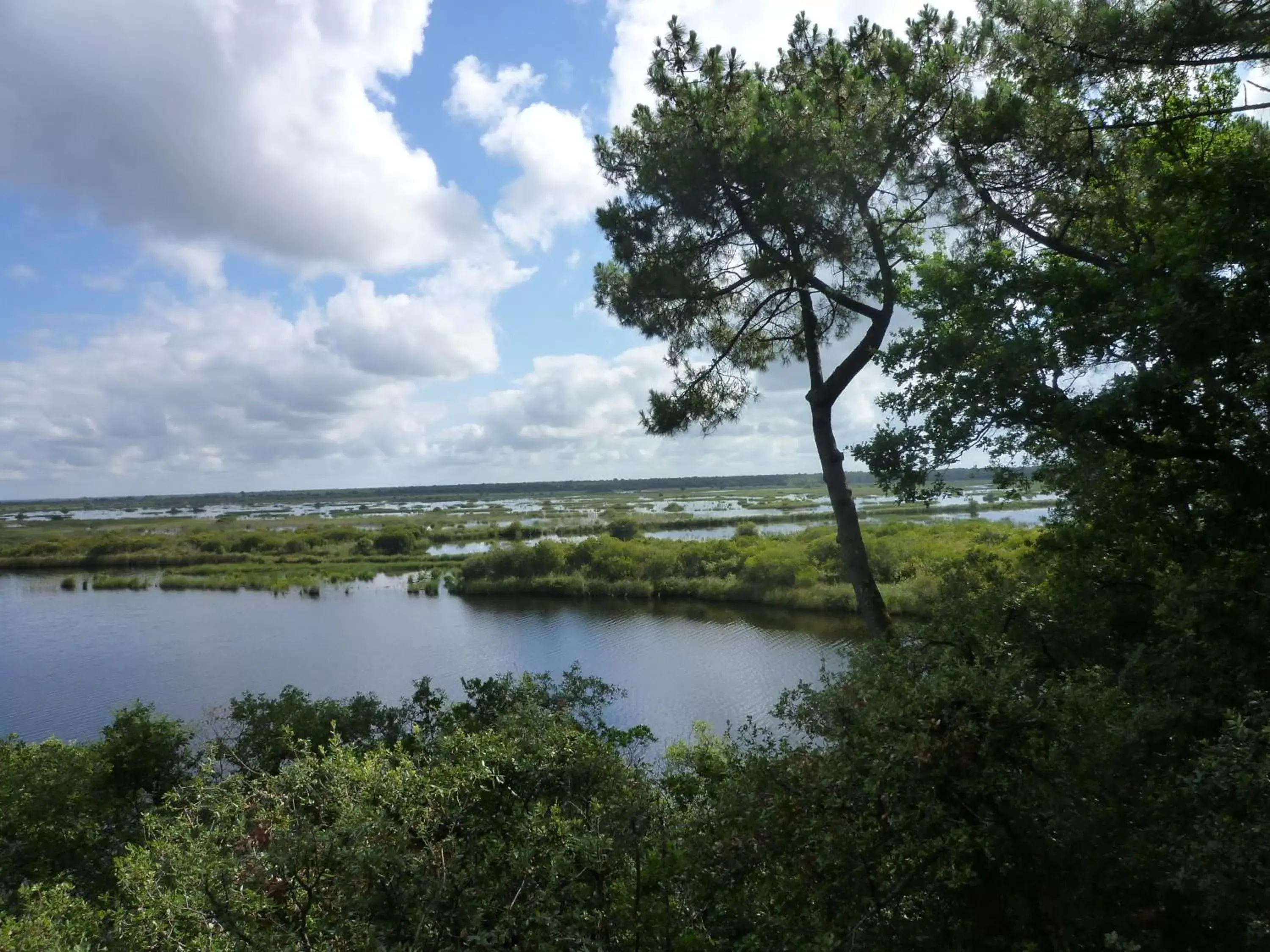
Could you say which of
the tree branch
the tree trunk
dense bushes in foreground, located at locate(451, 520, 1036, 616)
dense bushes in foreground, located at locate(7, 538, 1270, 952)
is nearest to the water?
dense bushes in foreground, located at locate(451, 520, 1036, 616)

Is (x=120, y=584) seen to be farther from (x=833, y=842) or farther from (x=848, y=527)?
(x=833, y=842)

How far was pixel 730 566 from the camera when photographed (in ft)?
86.0

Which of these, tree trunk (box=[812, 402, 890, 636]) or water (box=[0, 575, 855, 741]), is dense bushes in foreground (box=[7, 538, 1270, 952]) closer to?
tree trunk (box=[812, 402, 890, 636])

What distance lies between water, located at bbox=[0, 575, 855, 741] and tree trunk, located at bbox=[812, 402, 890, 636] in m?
6.85

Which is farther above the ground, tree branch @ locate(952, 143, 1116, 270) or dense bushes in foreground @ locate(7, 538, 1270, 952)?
tree branch @ locate(952, 143, 1116, 270)

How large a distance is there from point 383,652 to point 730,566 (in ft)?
41.2

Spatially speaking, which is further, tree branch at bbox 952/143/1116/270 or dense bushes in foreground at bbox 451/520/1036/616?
dense bushes in foreground at bbox 451/520/1036/616

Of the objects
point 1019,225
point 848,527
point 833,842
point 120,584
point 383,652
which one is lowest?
point 383,652

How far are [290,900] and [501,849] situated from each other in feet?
2.96

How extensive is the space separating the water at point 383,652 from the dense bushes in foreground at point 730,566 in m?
1.18

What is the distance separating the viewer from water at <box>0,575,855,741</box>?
569 inches

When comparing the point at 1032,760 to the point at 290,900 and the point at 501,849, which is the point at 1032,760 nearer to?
the point at 501,849

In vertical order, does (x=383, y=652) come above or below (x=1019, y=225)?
below

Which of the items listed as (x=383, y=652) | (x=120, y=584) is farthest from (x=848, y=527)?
(x=120, y=584)
